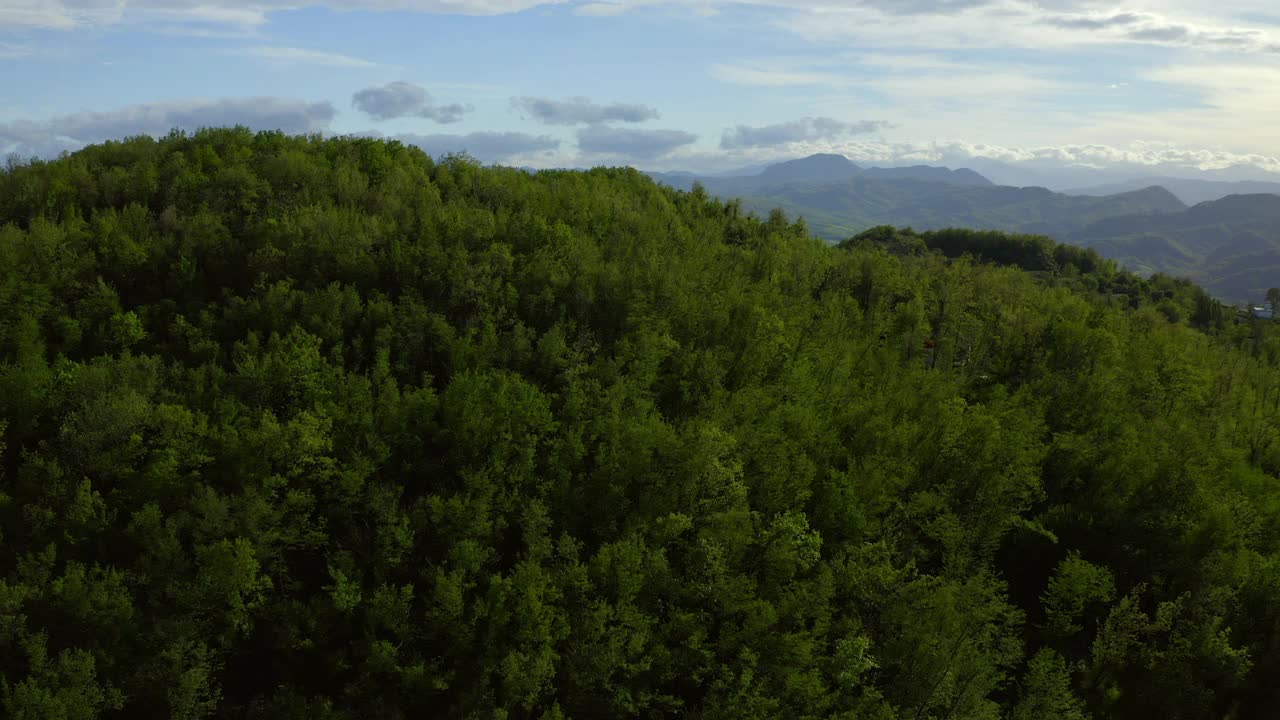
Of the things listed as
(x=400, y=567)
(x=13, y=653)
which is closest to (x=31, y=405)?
(x=13, y=653)

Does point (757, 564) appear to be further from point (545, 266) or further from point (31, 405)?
point (31, 405)

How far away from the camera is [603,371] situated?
6097 cm

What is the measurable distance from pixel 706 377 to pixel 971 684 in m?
31.4

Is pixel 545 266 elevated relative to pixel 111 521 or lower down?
elevated

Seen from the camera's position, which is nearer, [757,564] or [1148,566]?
[757,564]

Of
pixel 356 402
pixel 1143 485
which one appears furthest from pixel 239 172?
pixel 1143 485

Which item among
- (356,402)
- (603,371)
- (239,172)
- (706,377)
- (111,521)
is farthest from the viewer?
(239,172)

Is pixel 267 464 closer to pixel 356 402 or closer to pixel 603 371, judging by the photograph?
pixel 356 402

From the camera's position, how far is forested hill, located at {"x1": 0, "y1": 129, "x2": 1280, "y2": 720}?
4275 centimetres

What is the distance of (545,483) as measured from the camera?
50.3 metres

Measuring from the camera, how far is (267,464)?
46.3m

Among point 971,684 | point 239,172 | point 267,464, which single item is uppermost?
point 239,172

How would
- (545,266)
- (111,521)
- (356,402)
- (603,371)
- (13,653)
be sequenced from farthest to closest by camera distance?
(545,266)
(603,371)
(356,402)
(111,521)
(13,653)

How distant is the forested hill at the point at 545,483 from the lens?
42.8 metres
